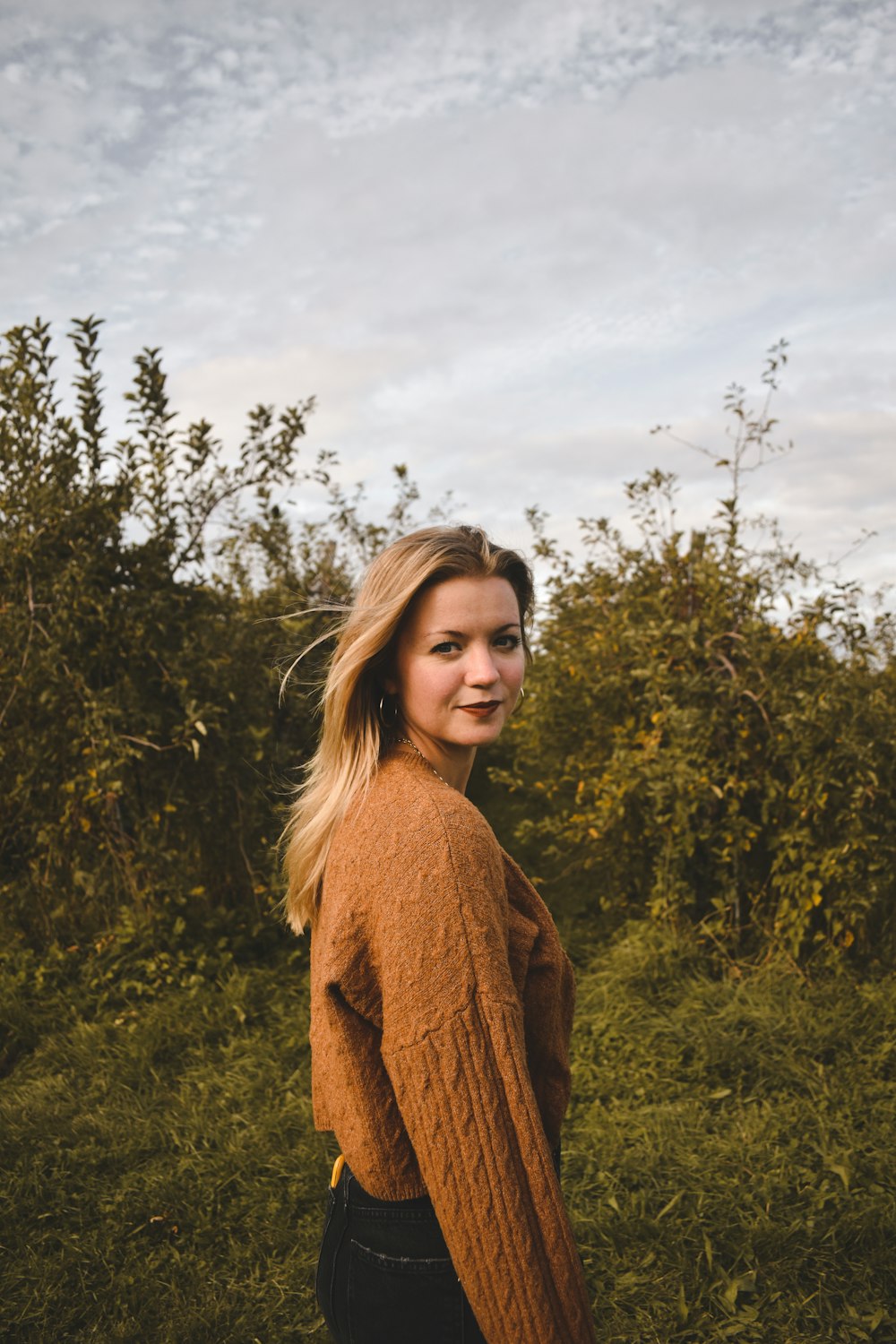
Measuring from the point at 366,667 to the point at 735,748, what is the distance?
11.3 feet

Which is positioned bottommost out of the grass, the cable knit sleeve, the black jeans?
the grass

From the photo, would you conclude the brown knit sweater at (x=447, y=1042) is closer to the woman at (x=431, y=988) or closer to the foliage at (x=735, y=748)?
the woman at (x=431, y=988)

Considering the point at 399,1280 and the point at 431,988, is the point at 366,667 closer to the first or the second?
the point at 431,988

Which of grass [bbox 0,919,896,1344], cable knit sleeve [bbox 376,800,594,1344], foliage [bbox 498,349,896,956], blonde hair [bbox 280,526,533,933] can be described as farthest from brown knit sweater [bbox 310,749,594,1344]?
foliage [bbox 498,349,896,956]

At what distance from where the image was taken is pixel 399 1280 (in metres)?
1.29

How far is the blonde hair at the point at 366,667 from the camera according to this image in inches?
57.8

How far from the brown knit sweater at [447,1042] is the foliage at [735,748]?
3.34m

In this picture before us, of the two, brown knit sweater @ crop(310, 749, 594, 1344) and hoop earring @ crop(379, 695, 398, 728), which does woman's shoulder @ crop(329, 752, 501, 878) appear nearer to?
brown knit sweater @ crop(310, 749, 594, 1344)

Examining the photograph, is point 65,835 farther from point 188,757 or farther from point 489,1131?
point 489,1131

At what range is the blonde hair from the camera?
1468mm

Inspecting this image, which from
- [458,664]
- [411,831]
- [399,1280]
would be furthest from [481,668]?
[399,1280]

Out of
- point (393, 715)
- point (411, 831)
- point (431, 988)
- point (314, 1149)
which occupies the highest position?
point (393, 715)

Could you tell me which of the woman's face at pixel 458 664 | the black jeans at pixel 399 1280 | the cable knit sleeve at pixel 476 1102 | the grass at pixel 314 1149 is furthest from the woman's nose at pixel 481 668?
the grass at pixel 314 1149

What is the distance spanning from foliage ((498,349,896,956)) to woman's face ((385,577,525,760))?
308 cm
